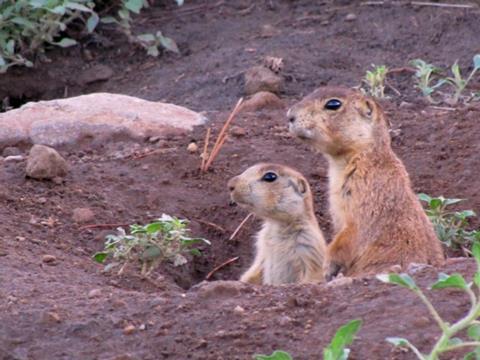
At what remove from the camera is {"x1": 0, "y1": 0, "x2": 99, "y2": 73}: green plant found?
9.48 m

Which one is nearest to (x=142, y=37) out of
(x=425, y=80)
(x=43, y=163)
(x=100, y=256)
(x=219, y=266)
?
(x=425, y=80)

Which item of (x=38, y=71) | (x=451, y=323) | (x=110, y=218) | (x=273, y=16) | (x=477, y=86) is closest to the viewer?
(x=451, y=323)

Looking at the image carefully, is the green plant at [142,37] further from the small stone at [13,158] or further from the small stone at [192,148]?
the small stone at [13,158]

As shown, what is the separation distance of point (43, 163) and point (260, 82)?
2.42 metres

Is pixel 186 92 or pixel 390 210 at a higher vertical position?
pixel 390 210

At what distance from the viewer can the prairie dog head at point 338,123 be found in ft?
21.3

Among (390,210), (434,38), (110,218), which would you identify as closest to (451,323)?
(390,210)

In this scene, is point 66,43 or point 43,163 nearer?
point 43,163

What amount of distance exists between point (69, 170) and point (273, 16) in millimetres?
3764

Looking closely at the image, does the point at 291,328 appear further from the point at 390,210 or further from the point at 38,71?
the point at 38,71

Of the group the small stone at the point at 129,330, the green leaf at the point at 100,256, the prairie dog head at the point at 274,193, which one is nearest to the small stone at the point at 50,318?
the small stone at the point at 129,330

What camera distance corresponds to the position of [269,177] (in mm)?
6973

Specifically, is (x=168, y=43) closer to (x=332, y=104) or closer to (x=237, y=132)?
(x=237, y=132)

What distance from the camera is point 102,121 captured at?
8.27 meters
